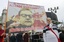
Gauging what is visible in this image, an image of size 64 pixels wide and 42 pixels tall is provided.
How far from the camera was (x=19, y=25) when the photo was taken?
1047 cm

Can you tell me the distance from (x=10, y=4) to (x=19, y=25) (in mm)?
987

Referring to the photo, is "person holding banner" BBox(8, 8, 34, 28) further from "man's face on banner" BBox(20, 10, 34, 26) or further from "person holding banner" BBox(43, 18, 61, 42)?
"person holding banner" BBox(43, 18, 61, 42)

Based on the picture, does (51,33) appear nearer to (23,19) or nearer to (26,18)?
(23,19)

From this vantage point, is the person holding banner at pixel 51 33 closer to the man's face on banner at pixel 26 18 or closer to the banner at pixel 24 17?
the banner at pixel 24 17

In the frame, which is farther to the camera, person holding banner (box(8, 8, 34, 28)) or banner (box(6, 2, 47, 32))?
person holding banner (box(8, 8, 34, 28))

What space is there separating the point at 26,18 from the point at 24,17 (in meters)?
0.13

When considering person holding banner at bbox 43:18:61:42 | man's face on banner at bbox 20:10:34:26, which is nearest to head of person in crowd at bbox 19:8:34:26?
man's face on banner at bbox 20:10:34:26

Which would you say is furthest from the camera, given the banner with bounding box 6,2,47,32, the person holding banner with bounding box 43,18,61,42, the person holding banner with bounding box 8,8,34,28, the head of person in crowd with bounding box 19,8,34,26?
the head of person in crowd with bounding box 19,8,34,26

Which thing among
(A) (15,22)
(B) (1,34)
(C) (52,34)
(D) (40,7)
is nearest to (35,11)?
(D) (40,7)

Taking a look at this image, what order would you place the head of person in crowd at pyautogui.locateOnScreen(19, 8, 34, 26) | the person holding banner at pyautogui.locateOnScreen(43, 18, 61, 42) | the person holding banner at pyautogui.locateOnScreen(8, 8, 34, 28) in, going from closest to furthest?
the person holding banner at pyautogui.locateOnScreen(43, 18, 61, 42) → the person holding banner at pyautogui.locateOnScreen(8, 8, 34, 28) → the head of person in crowd at pyautogui.locateOnScreen(19, 8, 34, 26)

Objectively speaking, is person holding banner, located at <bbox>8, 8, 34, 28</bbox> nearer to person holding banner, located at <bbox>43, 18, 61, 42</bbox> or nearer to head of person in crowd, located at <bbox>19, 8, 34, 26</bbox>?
head of person in crowd, located at <bbox>19, 8, 34, 26</bbox>

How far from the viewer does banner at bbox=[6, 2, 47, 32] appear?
10414 millimetres

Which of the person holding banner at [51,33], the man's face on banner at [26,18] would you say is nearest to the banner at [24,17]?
the man's face on banner at [26,18]

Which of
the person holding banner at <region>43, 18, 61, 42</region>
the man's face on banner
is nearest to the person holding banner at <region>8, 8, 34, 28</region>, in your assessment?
the man's face on banner
